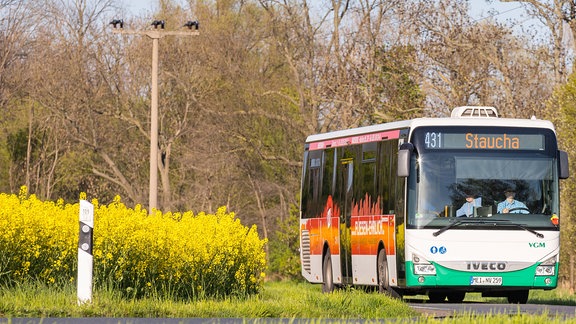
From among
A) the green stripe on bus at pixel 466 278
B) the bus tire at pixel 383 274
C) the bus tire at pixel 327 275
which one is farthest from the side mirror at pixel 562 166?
the bus tire at pixel 327 275

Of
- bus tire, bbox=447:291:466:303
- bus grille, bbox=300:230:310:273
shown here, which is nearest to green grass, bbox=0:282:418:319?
bus tire, bbox=447:291:466:303

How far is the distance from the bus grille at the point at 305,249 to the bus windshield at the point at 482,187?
698 cm

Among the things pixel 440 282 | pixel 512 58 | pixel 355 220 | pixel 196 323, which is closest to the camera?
pixel 196 323

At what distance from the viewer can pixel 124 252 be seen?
1762 cm

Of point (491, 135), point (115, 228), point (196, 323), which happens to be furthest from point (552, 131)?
point (196, 323)

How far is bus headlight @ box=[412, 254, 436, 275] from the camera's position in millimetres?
20703

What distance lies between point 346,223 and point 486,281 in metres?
4.57

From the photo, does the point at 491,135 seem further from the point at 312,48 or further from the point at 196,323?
the point at 312,48

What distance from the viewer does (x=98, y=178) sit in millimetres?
57375

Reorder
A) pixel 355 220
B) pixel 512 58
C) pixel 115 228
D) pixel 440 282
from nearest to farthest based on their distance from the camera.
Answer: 1. pixel 115 228
2. pixel 440 282
3. pixel 355 220
4. pixel 512 58

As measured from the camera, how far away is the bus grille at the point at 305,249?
27.7m

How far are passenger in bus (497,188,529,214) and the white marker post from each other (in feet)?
23.7

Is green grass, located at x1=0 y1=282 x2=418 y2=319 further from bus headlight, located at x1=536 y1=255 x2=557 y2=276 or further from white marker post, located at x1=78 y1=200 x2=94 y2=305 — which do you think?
bus headlight, located at x1=536 y1=255 x2=557 y2=276

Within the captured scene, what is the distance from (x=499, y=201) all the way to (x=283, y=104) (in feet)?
97.2
